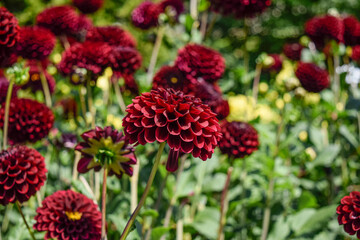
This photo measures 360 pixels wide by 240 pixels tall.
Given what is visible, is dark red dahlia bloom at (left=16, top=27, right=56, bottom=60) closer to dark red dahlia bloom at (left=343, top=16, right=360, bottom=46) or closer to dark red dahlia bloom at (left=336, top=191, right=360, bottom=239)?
dark red dahlia bloom at (left=336, top=191, right=360, bottom=239)

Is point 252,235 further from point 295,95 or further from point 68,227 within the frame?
point 68,227

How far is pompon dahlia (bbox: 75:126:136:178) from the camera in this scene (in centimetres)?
92

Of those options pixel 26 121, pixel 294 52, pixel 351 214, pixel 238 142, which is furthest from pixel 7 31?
pixel 294 52

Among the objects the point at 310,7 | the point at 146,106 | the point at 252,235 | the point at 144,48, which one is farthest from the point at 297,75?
the point at 310,7

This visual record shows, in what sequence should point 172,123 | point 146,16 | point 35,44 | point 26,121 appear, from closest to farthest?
point 172,123
point 26,121
point 35,44
point 146,16

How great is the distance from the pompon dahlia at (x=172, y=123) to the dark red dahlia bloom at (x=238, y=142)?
1.63 ft

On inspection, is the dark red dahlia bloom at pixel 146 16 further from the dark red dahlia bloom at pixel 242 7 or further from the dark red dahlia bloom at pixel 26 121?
the dark red dahlia bloom at pixel 26 121

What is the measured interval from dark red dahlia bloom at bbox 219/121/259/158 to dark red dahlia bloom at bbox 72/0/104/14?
121 centimetres

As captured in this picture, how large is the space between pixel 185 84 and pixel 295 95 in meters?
0.65

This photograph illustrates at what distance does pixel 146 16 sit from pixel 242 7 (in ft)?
1.73

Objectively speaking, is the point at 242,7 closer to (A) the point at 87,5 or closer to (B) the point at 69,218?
(A) the point at 87,5

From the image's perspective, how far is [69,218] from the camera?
105cm

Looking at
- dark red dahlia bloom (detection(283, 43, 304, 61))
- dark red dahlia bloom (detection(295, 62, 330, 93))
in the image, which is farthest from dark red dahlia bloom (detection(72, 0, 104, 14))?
dark red dahlia bloom (detection(283, 43, 304, 61))

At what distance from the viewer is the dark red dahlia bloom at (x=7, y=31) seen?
116 centimetres
